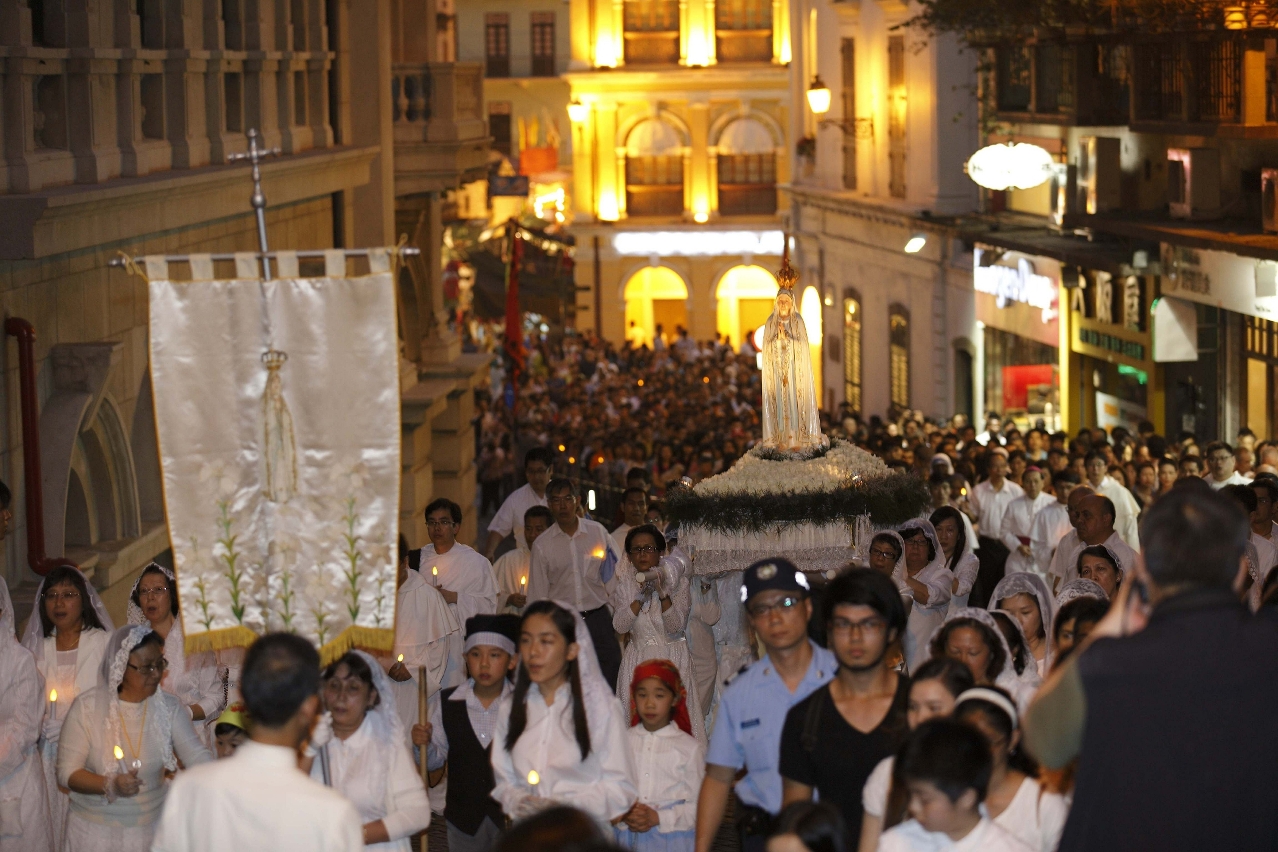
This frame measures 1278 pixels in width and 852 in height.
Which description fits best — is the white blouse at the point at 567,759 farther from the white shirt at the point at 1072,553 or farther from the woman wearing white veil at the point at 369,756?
the white shirt at the point at 1072,553

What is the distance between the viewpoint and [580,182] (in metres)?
55.5

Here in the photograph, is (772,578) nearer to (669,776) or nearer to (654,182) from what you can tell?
(669,776)

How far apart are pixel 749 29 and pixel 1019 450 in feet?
126

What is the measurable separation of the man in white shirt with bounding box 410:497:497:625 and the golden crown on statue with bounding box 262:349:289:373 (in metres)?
4.14

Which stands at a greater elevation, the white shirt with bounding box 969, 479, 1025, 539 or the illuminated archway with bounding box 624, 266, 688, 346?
the white shirt with bounding box 969, 479, 1025, 539

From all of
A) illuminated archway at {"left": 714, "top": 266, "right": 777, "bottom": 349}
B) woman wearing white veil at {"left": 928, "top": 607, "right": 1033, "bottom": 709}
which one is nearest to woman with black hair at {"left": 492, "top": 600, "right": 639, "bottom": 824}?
woman wearing white veil at {"left": 928, "top": 607, "right": 1033, "bottom": 709}

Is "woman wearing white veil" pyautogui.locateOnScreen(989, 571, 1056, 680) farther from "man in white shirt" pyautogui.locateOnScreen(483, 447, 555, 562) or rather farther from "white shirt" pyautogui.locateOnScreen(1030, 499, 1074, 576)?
"man in white shirt" pyautogui.locateOnScreen(483, 447, 555, 562)

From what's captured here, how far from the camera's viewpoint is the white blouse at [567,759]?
7496mm

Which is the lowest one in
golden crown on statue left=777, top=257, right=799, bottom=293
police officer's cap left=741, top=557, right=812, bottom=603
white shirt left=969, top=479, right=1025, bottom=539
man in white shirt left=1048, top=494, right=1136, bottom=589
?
white shirt left=969, top=479, right=1025, bottom=539

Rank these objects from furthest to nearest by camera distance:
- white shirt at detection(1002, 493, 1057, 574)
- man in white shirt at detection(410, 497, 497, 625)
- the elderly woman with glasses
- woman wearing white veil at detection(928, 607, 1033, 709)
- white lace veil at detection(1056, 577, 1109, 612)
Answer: white shirt at detection(1002, 493, 1057, 574)
man in white shirt at detection(410, 497, 497, 625)
the elderly woman with glasses
white lace veil at detection(1056, 577, 1109, 612)
woman wearing white veil at detection(928, 607, 1033, 709)

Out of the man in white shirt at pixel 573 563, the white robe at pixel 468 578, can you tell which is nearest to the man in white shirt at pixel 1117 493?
the man in white shirt at pixel 573 563

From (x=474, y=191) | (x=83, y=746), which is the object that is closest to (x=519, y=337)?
(x=83, y=746)

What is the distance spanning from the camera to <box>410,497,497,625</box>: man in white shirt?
1220 cm

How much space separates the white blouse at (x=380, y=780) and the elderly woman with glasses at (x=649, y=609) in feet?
12.5
